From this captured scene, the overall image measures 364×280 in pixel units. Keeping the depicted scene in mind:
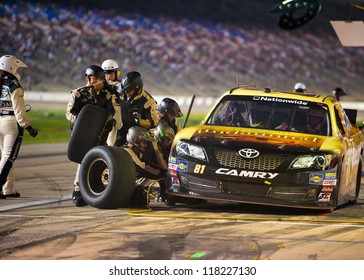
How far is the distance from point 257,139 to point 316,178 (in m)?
0.83

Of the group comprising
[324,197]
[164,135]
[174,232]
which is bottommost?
[174,232]

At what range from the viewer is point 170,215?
11312 mm

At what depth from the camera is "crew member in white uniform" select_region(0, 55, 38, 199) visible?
1312 cm

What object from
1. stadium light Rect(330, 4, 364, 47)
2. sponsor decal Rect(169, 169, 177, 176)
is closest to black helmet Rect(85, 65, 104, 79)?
sponsor decal Rect(169, 169, 177, 176)

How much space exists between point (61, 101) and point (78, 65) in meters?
9.36

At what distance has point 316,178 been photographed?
1124cm

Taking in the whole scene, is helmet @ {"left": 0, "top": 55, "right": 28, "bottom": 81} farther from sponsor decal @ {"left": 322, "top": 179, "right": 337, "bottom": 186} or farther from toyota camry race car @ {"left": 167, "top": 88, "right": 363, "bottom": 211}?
sponsor decal @ {"left": 322, "top": 179, "right": 337, "bottom": 186}

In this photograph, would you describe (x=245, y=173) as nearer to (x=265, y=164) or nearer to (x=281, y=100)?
(x=265, y=164)

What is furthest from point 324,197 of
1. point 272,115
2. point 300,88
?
point 300,88

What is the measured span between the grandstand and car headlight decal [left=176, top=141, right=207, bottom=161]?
2007 inches

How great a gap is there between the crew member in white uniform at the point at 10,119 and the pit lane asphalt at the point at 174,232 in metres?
0.39

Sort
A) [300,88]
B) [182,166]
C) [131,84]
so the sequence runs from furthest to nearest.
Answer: [300,88]
[131,84]
[182,166]

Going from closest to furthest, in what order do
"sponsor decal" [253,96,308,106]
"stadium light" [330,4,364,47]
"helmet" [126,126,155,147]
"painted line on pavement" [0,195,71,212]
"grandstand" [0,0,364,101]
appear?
"painted line on pavement" [0,195,71,212] → "helmet" [126,126,155,147] → "sponsor decal" [253,96,308,106] → "stadium light" [330,4,364,47] → "grandstand" [0,0,364,101]

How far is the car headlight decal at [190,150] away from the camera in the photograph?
37.6 feet
